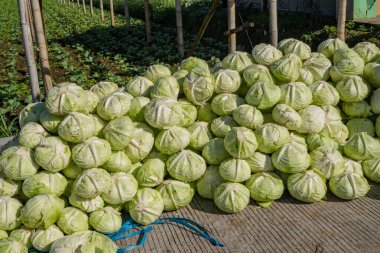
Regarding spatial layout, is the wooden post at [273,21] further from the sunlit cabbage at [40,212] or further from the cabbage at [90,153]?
the sunlit cabbage at [40,212]

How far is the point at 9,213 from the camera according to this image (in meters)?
3.65

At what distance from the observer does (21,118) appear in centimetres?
434

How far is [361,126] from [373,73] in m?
0.67

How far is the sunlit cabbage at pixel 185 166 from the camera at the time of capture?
4117 mm

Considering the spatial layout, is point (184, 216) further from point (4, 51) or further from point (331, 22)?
point (4, 51)

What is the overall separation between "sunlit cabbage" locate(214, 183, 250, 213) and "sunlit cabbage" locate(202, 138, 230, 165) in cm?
31

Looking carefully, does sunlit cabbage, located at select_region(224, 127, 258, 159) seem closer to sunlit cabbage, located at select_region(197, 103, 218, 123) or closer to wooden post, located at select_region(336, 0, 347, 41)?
sunlit cabbage, located at select_region(197, 103, 218, 123)

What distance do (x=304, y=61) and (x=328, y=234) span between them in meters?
2.33

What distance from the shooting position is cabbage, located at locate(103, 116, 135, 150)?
399 cm

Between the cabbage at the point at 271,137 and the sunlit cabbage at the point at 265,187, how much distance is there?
0.96 ft

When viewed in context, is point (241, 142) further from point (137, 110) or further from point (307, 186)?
point (137, 110)

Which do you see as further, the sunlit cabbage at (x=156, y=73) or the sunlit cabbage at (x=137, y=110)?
the sunlit cabbage at (x=156, y=73)

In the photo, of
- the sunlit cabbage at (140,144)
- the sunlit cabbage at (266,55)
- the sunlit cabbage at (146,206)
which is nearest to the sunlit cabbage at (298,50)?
the sunlit cabbage at (266,55)

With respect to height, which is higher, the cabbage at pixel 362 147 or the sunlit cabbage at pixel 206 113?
the sunlit cabbage at pixel 206 113
